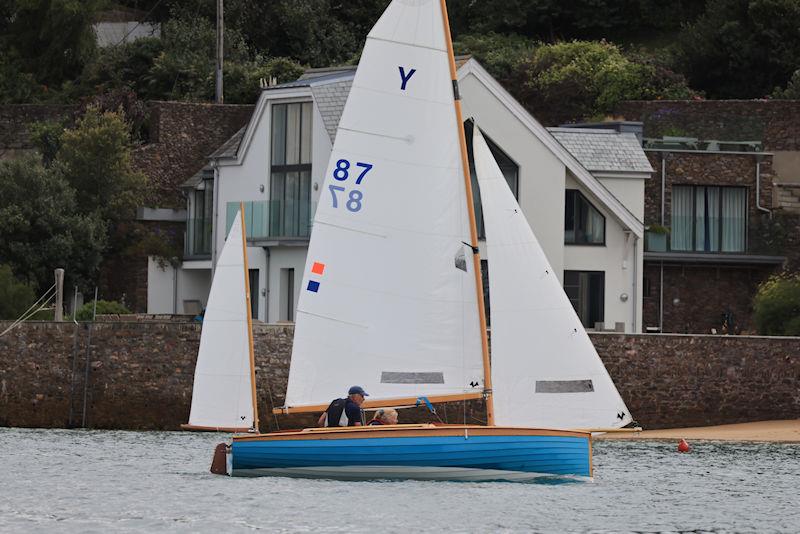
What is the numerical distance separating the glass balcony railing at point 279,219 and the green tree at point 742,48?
87.3 ft

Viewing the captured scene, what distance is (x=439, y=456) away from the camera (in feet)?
106

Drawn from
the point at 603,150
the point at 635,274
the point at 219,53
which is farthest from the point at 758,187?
the point at 219,53

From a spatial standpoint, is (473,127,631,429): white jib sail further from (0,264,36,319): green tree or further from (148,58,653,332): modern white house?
(0,264,36,319): green tree

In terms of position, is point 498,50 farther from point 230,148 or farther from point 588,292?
point 588,292

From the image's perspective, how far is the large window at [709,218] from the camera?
61.4 metres

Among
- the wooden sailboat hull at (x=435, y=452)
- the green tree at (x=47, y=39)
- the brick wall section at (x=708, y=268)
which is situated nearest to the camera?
the wooden sailboat hull at (x=435, y=452)

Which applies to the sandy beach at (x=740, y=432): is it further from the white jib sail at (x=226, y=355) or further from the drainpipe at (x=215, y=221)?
the drainpipe at (x=215, y=221)

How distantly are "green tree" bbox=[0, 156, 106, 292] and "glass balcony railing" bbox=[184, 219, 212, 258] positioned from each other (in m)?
2.91

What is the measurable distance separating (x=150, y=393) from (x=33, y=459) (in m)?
10.2

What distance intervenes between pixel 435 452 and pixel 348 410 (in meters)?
1.91

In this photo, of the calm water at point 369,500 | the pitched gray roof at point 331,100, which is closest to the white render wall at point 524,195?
the pitched gray roof at point 331,100

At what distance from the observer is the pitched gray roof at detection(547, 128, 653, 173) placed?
57125 millimetres

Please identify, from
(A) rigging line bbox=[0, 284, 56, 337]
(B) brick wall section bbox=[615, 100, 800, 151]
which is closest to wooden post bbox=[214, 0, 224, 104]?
(A) rigging line bbox=[0, 284, 56, 337]

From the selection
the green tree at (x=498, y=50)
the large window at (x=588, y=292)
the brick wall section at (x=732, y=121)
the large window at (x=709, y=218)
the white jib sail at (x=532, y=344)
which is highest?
the green tree at (x=498, y=50)
